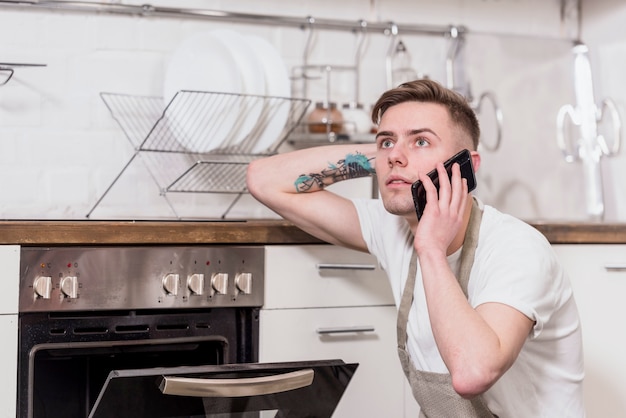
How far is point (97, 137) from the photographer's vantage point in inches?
92.7

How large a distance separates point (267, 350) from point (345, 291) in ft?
0.72

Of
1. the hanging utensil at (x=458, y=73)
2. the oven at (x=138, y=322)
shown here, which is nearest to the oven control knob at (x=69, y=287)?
the oven at (x=138, y=322)

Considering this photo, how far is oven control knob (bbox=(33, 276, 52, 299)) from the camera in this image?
1.67 m

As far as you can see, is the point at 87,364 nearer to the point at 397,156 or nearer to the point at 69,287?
the point at 69,287

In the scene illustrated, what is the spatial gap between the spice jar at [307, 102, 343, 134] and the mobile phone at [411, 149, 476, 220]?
0.89 metres

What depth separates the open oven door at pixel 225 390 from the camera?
1.35 meters

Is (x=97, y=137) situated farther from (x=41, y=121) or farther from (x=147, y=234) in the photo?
(x=147, y=234)

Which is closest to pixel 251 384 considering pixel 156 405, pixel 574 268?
pixel 156 405

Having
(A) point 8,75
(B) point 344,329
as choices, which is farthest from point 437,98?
(A) point 8,75

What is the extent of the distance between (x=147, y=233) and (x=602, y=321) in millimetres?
1123

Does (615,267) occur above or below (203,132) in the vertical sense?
below

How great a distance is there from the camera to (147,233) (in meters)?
1.75

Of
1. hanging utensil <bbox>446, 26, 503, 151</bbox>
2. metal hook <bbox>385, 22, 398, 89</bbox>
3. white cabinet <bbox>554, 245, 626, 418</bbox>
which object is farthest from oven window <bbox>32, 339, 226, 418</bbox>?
hanging utensil <bbox>446, 26, 503, 151</bbox>

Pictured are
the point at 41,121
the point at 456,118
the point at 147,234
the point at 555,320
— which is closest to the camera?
the point at 555,320
